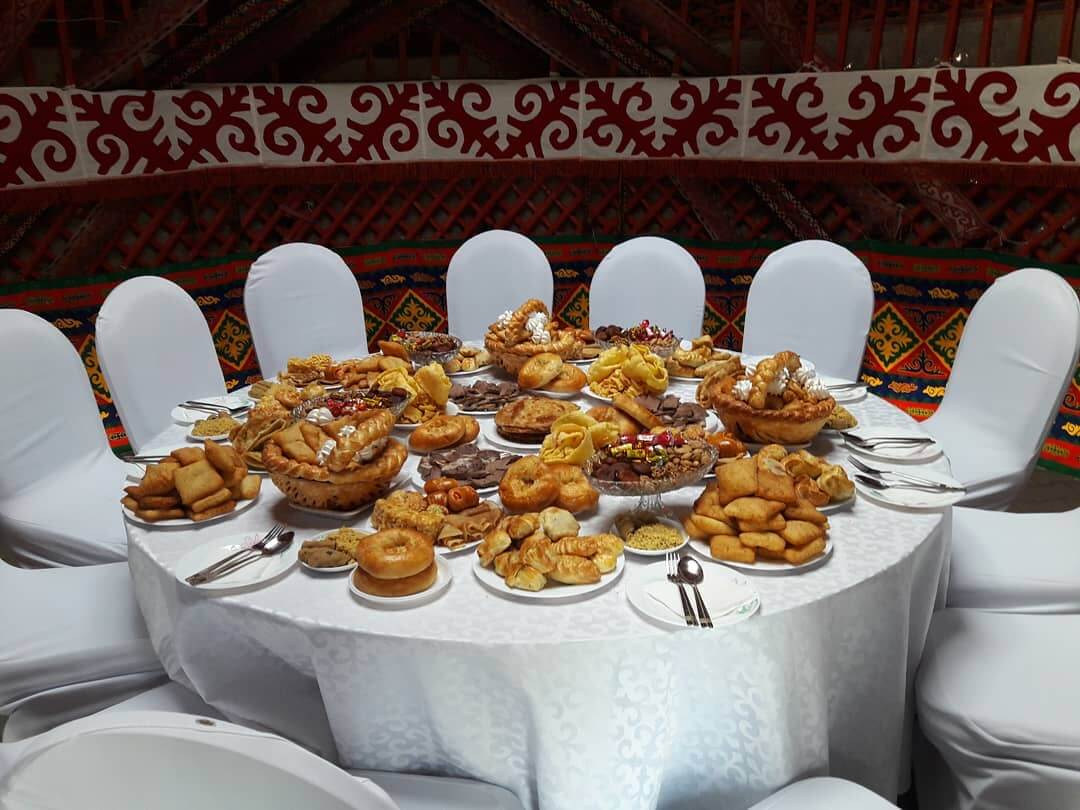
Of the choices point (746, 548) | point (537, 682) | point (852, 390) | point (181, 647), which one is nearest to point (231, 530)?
point (181, 647)

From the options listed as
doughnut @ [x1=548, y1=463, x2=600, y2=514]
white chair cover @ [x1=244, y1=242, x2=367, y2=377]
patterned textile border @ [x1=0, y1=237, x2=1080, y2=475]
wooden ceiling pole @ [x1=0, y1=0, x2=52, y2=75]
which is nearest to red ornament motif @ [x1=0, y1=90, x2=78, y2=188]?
wooden ceiling pole @ [x1=0, y1=0, x2=52, y2=75]

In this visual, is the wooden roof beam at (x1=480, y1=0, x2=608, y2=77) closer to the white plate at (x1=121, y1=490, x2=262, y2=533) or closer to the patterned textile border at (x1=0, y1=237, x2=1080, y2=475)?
the patterned textile border at (x1=0, y1=237, x2=1080, y2=475)

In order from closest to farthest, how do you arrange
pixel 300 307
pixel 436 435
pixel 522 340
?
pixel 436 435 < pixel 522 340 < pixel 300 307

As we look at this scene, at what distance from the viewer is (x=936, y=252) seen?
137 inches

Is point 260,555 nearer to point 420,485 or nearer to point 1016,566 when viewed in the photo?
point 420,485

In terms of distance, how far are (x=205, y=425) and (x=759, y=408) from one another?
1.13 meters

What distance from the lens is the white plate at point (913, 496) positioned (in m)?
1.31

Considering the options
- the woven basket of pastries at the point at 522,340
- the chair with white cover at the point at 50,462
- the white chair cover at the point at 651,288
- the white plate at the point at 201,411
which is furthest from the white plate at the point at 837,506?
the chair with white cover at the point at 50,462

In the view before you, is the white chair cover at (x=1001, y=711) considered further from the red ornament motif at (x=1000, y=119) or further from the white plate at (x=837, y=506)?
the red ornament motif at (x=1000, y=119)

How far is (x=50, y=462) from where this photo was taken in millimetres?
2002

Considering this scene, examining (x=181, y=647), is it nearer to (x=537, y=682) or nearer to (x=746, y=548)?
(x=537, y=682)

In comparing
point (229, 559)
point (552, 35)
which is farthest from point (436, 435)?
point (552, 35)

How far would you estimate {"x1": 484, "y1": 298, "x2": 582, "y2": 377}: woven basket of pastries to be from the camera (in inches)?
76.6

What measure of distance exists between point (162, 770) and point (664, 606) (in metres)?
0.62
